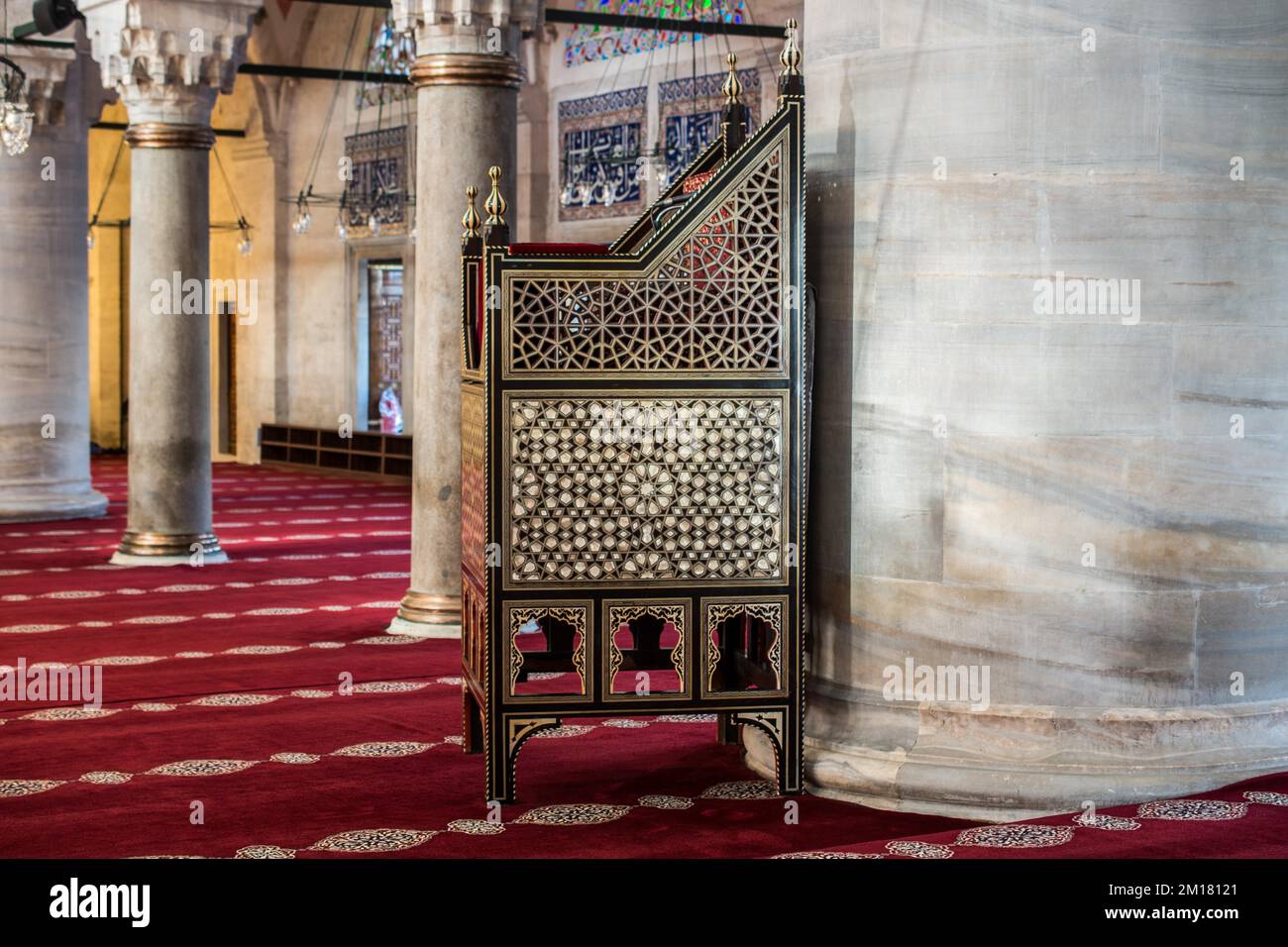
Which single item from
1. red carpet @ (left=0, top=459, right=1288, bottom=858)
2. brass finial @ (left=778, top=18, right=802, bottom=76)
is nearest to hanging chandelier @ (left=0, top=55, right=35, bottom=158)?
red carpet @ (left=0, top=459, right=1288, bottom=858)

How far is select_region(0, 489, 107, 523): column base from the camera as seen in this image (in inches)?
415

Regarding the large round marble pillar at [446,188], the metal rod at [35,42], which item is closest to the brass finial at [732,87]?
the large round marble pillar at [446,188]

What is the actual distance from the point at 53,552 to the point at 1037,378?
6.78m

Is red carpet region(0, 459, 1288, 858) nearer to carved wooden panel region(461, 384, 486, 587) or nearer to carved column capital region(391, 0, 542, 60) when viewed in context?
carved wooden panel region(461, 384, 486, 587)

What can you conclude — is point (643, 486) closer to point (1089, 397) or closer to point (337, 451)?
point (1089, 397)

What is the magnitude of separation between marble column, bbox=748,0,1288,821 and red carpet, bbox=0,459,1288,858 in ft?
0.56

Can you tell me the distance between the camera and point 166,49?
7.97 m

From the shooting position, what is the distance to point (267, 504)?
12.2 metres

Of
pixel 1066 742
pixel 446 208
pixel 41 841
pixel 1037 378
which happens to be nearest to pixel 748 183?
pixel 1037 378

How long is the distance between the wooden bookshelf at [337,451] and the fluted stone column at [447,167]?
27.0ft

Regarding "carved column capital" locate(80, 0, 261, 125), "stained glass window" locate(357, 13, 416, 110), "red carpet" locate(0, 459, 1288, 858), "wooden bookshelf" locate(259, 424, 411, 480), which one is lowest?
"red carpet" locate(0, 459, 1288, 858)

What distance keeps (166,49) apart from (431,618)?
3.30 meters

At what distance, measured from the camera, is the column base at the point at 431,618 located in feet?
20.3
